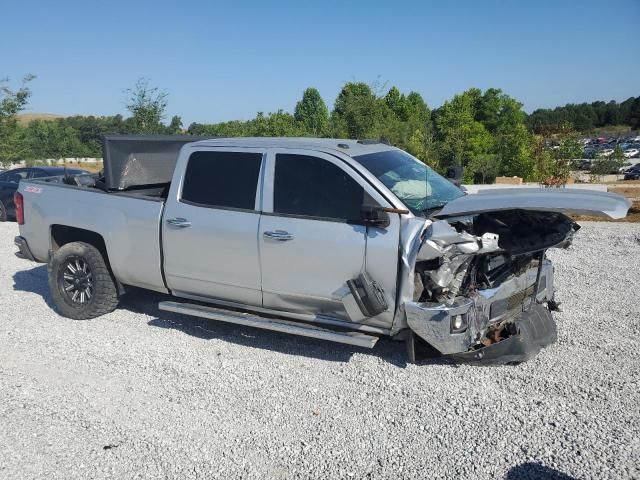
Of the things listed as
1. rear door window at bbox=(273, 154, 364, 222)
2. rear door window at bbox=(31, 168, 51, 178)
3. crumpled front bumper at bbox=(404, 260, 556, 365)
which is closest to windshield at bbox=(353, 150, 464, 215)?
rear door window at bbox=(273, 154, 364, 222)

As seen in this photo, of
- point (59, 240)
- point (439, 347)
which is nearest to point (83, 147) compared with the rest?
point (59, 240)

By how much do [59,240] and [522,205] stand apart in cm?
519

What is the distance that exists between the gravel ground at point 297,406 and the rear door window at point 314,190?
1.37 meters

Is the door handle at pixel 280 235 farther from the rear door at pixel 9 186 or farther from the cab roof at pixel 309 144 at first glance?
the rear door at pixel 9 186

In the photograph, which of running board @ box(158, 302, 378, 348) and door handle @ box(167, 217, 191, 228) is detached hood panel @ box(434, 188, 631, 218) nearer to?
running board @ box(158, 302, 378, 348)

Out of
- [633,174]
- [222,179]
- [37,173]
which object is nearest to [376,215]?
[222,179]

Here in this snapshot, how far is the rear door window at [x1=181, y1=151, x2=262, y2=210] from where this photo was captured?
5168mm

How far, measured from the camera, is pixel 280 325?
4.89 m

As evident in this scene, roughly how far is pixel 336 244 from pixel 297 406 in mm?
1339

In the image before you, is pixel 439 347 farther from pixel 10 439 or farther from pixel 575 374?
pixel 10 439

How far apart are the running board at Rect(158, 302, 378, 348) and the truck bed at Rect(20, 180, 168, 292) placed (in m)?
0.58

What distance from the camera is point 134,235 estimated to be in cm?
567

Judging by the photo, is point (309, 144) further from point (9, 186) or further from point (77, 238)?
point (9, 186)

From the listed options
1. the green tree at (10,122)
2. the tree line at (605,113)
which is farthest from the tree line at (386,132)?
the tree line at (605,113)
